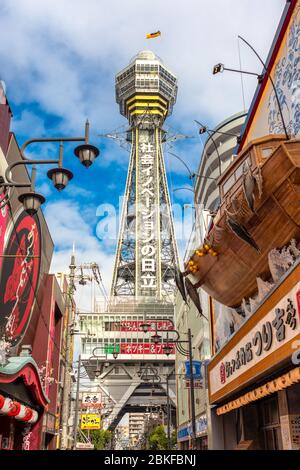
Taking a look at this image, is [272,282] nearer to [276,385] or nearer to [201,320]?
[276,385]

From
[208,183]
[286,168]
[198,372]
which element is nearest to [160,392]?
[208,183]

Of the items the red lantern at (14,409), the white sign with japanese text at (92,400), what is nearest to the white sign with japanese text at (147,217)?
Answer: the white sign with japanese text at (92,400)

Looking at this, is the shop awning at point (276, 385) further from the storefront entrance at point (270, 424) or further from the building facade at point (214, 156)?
the building facade at point (214, 156)

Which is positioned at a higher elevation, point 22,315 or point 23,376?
point 22,315

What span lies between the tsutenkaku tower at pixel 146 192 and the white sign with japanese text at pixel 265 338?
101473mm

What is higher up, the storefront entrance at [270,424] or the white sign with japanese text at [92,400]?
the white sign with japanese text at [92,400]

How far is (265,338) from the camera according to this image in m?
10.8

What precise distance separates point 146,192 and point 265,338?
120 metres

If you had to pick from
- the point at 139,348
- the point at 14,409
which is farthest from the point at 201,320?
the point at 139,348

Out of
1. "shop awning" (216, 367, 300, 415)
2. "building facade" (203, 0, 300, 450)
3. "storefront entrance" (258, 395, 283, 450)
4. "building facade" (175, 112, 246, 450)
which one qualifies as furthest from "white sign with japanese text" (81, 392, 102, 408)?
"shop awning" (216, 367, 300, 415)

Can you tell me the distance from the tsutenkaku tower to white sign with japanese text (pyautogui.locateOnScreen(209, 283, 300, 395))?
101m

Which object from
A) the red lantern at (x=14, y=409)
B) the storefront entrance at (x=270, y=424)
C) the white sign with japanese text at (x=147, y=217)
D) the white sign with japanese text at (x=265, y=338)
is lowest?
the storefront entrance at (x=270, y=424)

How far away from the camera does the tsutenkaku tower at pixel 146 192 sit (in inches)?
4828
